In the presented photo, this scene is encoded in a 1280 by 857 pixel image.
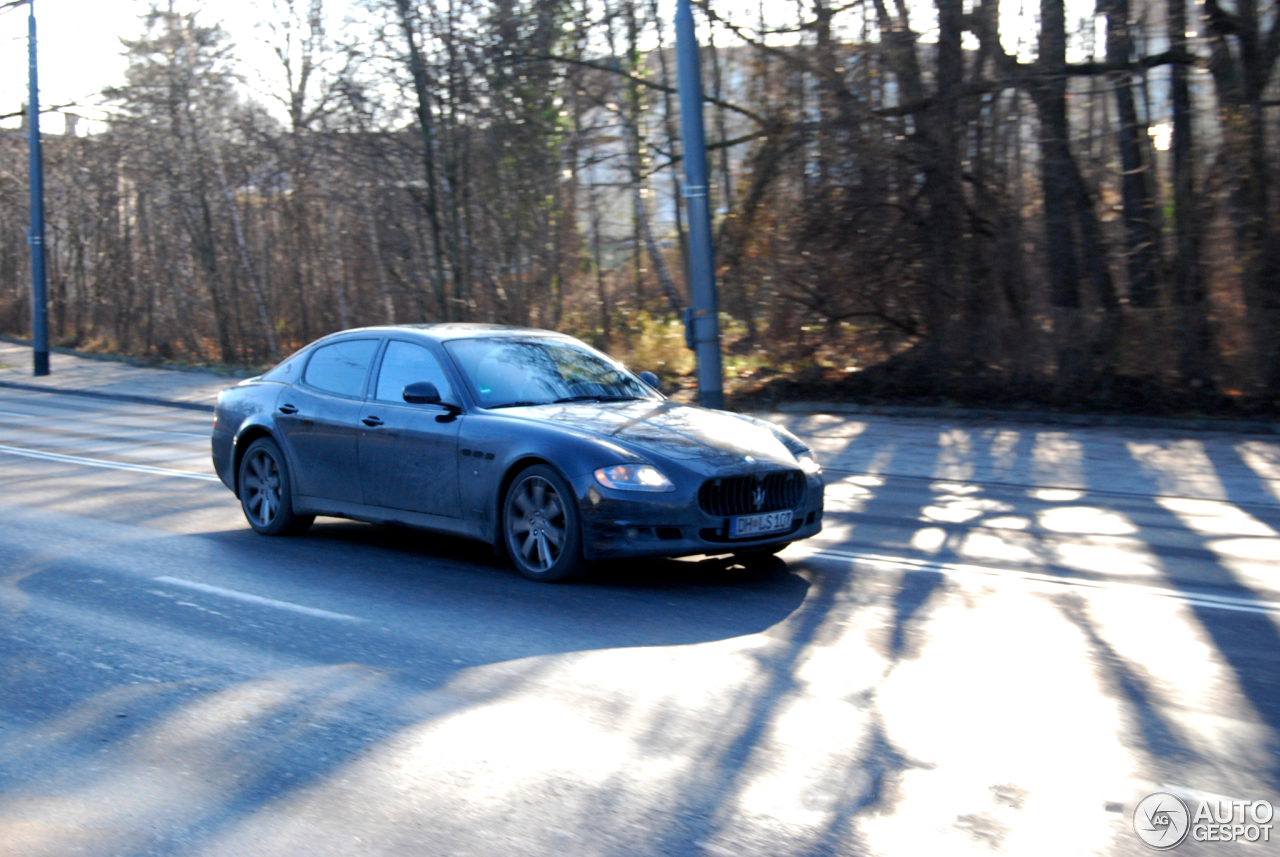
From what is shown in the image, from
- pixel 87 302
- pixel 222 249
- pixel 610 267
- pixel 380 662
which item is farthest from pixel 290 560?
pixel 87 302

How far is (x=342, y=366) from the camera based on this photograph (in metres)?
8.79

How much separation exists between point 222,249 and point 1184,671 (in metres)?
30.4

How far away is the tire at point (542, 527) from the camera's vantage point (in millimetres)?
6984

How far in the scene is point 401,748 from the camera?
4535 mm

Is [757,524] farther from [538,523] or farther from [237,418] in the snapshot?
[237,418]

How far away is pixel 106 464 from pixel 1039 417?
1109 centimetres

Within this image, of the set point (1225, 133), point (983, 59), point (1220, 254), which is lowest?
point (1220, 254)

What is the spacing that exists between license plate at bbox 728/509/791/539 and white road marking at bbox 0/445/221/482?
23.0 feet

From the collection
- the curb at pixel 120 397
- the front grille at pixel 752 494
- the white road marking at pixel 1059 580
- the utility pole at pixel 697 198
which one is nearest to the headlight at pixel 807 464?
the front grille at pixel 752 494

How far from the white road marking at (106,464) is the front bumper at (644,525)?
6536 mm

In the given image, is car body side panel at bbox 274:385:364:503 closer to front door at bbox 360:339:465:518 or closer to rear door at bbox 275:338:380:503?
rear door at bbox 275:338:380:503

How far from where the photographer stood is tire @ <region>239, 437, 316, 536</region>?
8.98 meters

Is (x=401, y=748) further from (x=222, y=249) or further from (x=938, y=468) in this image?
(x=222, y=249)

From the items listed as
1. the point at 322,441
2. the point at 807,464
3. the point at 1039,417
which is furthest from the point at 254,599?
the point at 1039,417
